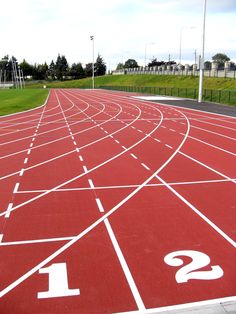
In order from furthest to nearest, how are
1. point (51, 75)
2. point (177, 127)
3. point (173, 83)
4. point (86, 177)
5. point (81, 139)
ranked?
point (51, 75), point (173, 83), point (177, 127), point (81, 139), point (86, 177)

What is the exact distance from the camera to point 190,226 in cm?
859

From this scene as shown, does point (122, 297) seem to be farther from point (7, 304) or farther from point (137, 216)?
point (137, 216)

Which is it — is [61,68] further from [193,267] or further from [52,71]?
[193,267]

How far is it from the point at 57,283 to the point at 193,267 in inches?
84.5

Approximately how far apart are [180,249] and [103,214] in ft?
7.92

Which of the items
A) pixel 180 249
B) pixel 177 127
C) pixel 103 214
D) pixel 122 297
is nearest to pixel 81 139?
pixel 177 127

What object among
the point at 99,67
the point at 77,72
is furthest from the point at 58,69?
the point at 99,67

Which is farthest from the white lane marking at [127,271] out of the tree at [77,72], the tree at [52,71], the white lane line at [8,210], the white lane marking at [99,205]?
the tree at [52,71]

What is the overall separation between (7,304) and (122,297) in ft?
5.03

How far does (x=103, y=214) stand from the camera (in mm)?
9344

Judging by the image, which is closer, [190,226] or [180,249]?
[180,249]

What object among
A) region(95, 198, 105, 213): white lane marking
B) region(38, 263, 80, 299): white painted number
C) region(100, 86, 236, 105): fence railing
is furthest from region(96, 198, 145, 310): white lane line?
region(100, 86, 236, 105): fence railing

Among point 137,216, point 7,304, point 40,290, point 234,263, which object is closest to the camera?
point 7,304

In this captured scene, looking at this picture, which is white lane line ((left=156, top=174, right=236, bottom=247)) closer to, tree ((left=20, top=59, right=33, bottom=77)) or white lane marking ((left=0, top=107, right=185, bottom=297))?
white lane marking ((left=0, top=107, right=185, bottom=297))
